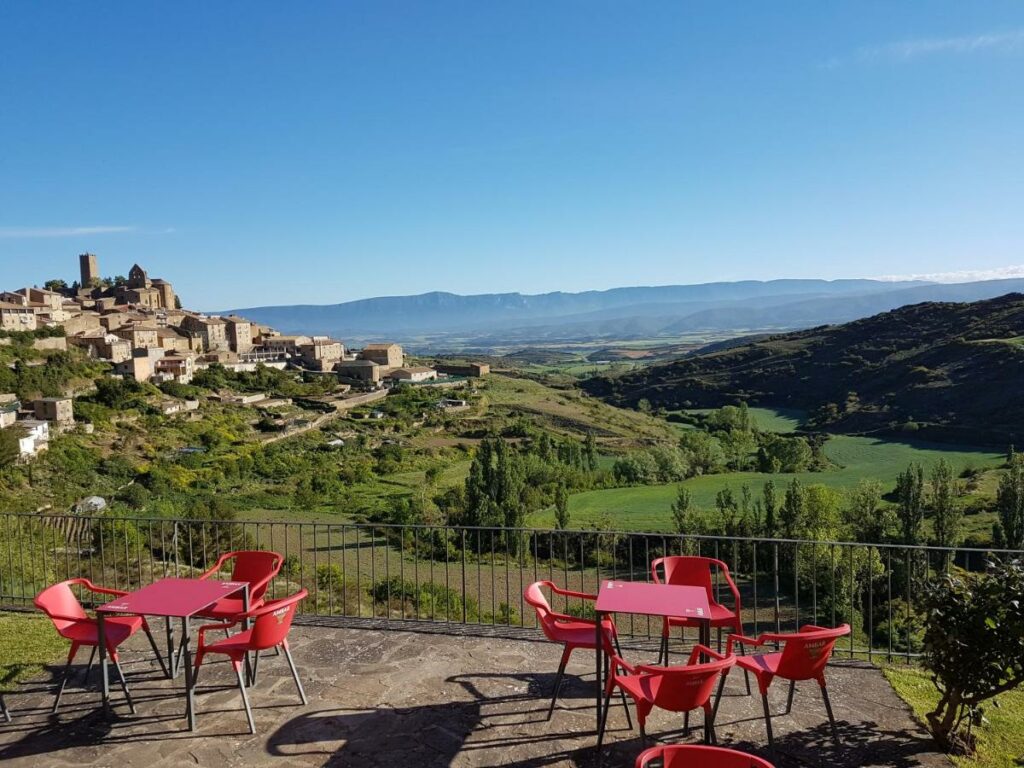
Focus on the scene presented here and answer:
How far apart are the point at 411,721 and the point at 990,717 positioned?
3.89 meters

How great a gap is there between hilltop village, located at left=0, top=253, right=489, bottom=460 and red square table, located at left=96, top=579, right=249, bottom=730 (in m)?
34.3

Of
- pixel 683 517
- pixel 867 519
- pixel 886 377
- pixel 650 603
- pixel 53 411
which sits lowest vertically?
pixel 683 517

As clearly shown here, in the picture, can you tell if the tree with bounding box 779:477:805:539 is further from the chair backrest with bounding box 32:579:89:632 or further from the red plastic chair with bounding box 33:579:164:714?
the chair backrest with bounding box 32:579:89:632

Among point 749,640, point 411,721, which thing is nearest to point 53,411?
point 411,721

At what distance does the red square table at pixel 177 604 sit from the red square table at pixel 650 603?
2564 millimetres

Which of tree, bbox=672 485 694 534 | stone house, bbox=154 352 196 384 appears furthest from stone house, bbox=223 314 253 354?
tree, bbox=672 485 694 534

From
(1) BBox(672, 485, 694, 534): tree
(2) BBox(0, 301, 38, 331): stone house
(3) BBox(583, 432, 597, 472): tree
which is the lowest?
(3) BBox(583, 432, 597, 472): tree

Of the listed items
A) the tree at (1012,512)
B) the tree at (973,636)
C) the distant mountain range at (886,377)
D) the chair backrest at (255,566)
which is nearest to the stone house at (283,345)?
the distant mountain range at (886,377)

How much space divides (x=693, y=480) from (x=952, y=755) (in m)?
41.9

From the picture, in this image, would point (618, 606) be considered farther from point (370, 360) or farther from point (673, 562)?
point (370, 360)

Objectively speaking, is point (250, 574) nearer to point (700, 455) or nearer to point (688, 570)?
point (688, 570)

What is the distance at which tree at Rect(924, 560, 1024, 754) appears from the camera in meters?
4.03

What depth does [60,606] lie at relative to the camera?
5.07m

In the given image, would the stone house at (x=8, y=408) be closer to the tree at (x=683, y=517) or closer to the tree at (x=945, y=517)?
the tree at (x=683, y=517)
